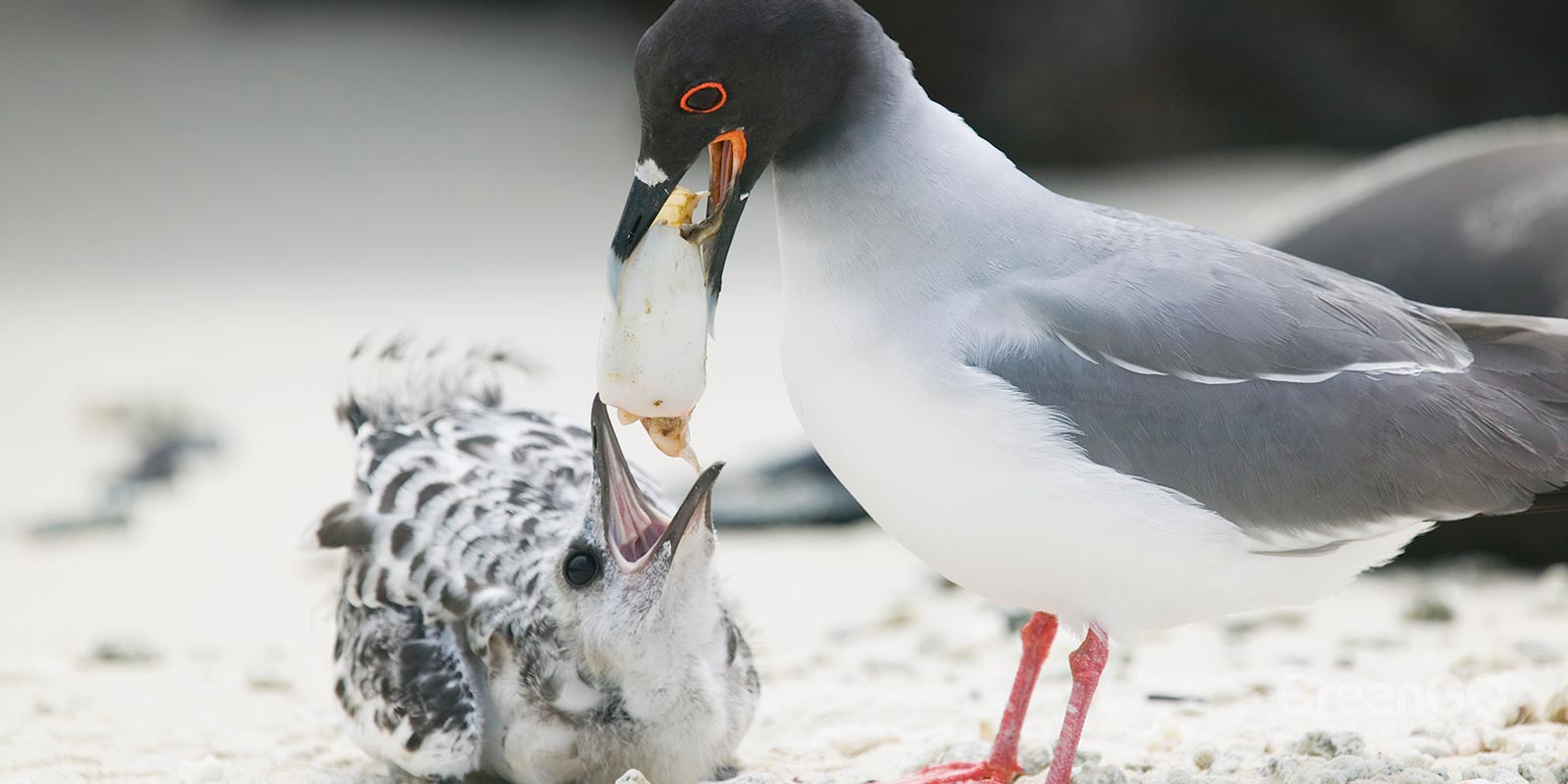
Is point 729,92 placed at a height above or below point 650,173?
above

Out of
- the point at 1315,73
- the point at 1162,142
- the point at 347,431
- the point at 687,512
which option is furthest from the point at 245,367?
the point at 1315,73

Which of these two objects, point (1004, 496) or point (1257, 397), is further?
point (1257, 397)

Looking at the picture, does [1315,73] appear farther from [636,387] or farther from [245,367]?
[636,387]

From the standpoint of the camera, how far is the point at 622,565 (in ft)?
13.3

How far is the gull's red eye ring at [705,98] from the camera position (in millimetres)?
3555

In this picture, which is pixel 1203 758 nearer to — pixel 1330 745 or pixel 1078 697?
pixel 1330 745

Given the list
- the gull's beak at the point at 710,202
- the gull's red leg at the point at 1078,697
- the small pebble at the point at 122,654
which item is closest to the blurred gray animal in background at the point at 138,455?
the small pebble at the point at 122,654

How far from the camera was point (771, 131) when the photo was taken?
369 centimetres

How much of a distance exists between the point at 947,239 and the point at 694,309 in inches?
23.0

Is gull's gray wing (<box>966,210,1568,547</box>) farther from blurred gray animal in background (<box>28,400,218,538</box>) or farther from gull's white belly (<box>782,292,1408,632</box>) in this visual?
blurred gray animal in background (<box>28,400,218,538</box>)

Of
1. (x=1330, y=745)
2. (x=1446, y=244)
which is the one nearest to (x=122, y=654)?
(x=1330, y=745)

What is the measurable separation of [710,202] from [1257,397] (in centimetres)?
129

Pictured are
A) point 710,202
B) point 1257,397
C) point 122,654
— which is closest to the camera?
point 1257,397

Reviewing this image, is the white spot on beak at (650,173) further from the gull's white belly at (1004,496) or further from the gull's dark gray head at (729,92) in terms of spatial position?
the gull's white belly at (1004,496)
